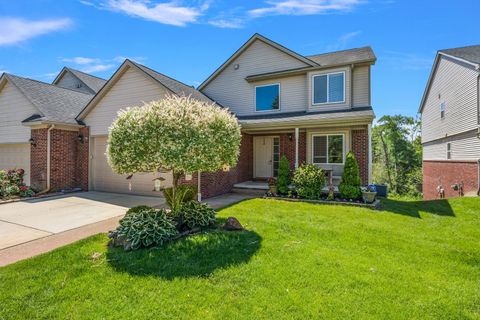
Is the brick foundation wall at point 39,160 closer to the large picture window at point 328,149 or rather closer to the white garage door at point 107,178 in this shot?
the white garage door at point 107,178

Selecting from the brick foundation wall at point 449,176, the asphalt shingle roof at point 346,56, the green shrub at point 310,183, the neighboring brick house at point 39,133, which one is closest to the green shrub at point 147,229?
the green shrub at point 310,183

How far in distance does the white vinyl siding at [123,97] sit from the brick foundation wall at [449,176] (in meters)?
15.2

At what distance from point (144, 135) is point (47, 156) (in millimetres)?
8851

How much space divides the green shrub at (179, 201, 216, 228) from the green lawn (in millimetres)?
610

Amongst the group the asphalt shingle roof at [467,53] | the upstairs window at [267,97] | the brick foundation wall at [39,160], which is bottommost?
the brick foundation wall at [39,160]

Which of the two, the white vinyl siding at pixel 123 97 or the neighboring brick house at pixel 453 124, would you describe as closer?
the white vinyl siding at pixel 123 97

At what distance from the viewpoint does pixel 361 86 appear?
38.5 feet

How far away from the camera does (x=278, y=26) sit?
13117 millimetres

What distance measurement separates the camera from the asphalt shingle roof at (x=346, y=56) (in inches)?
461

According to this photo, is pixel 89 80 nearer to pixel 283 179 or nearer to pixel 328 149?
pixel 283 179

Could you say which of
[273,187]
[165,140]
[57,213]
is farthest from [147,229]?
[273,187]

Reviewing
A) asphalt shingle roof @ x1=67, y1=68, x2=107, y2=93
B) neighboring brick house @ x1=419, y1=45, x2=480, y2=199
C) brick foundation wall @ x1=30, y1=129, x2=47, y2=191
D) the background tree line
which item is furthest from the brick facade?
the background tree line

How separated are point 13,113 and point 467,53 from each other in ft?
81.2

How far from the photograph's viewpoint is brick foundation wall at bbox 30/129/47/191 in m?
11.3
